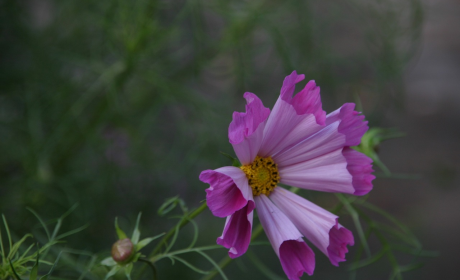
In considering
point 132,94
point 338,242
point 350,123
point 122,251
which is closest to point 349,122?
point 350,123

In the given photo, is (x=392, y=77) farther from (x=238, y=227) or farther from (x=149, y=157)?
(x=238, y=227)

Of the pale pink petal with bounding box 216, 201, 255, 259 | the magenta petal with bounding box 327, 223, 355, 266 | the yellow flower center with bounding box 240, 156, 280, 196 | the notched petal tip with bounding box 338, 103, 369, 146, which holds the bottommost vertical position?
the magenta petal with bounding box 327, 223, 355, 266

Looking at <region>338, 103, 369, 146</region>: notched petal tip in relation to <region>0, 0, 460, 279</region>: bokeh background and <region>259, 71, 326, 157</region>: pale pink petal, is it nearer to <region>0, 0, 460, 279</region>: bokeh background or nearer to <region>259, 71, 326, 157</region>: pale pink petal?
<region>259, 71, 326, 157</region>: pale pink petal

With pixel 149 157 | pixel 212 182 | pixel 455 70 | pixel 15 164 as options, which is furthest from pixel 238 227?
pixel 455 70

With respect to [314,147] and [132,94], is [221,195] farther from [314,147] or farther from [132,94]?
[132,94]

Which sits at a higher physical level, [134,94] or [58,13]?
[58,13]

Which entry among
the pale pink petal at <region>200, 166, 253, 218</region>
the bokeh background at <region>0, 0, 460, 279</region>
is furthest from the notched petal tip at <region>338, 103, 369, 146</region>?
the bokeh background at <region>0, 0, 460, 279</region>
